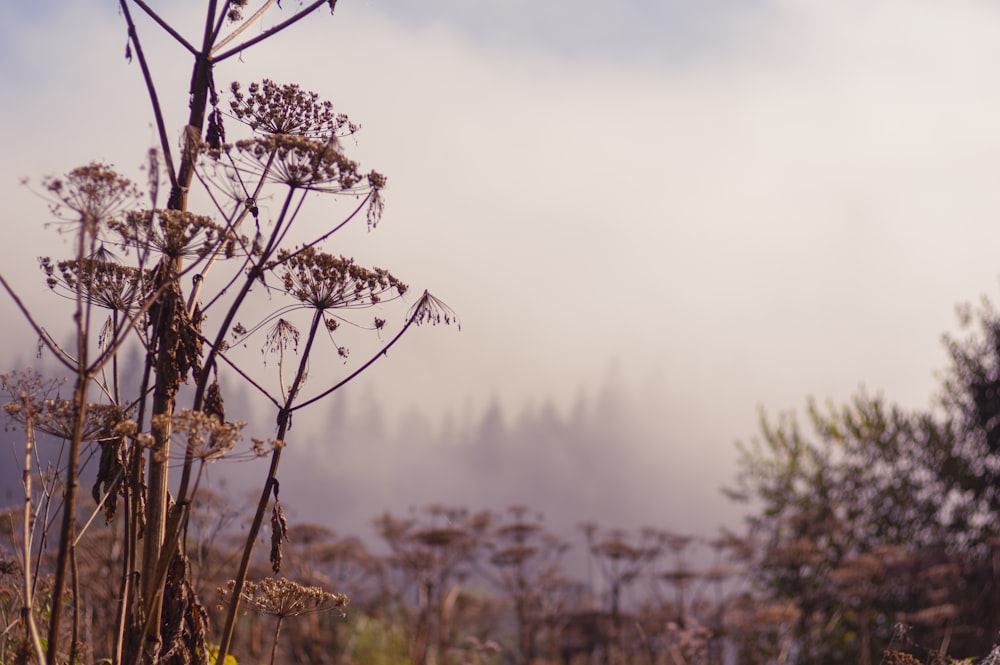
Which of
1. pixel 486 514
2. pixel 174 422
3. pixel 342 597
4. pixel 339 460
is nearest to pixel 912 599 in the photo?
pixel 486 514

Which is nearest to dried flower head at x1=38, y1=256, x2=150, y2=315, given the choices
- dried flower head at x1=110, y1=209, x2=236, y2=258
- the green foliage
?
dried flower head at x1=110, y1=209, x2=236, y2=258

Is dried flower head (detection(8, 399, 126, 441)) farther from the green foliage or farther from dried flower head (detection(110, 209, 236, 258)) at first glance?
the green foliage

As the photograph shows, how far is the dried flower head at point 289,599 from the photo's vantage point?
10.1ft

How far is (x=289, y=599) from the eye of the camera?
3160mm

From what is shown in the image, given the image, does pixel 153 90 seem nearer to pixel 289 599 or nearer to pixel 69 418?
pixel 69 418

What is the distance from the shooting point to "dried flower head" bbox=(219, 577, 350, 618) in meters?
3.09

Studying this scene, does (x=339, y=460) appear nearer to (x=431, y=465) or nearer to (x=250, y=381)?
(x=431, y=465)

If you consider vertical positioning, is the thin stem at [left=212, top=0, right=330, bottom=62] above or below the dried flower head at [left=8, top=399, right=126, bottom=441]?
above

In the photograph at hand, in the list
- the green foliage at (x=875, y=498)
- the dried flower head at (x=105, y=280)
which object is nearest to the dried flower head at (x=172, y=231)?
the dried flower head at (x=105, y=280)

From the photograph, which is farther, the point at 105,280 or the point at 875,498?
the point at 875,498

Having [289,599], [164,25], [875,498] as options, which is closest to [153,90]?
[164,25]

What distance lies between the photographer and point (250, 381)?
9.28 feet

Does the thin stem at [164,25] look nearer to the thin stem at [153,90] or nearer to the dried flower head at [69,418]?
the thin stem at [153,90]

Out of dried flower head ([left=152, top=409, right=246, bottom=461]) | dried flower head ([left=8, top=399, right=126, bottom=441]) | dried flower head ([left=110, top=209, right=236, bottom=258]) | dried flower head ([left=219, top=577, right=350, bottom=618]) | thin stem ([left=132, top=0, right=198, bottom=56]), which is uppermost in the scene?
thin stem ([left=132, top=0, right=198, bottom=56])
